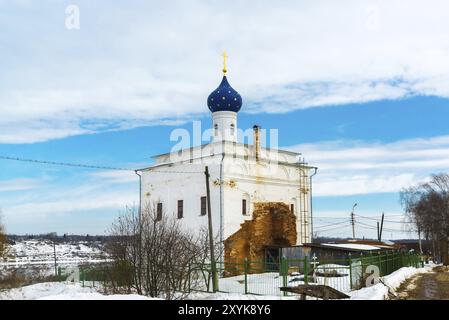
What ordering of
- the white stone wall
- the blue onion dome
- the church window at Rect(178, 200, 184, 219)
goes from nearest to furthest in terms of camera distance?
the white stone wall, the church window at Rect(178, 200, 184, 219), the blue onion dome

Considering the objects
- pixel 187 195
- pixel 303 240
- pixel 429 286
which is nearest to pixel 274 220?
pixel 303 240

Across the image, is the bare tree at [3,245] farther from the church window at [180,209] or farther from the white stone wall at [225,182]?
the church window at [180,209]

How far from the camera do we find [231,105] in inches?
1172

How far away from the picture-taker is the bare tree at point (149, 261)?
18.2 meters

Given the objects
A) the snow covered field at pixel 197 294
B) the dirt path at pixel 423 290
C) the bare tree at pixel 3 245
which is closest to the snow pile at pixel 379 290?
the snow covered field at pixel 197 294

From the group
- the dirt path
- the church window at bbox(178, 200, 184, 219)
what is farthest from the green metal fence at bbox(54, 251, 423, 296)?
the church window at bbox(178, 200, 184, 219)

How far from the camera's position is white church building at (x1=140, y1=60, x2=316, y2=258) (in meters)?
28.0

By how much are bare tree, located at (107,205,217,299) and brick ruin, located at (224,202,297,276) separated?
713 centimetres

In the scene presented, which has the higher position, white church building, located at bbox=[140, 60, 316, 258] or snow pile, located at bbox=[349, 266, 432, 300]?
white church building, located at bbox=[140, 60, 316, 258]

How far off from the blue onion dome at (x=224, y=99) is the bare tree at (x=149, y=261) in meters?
10.7

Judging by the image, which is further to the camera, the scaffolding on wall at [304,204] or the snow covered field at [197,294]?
the scaffolding on wall at [304,204]

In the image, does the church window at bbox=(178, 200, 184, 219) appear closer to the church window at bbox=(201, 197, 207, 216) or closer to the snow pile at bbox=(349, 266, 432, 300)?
the church window at bbox=(201, 197, 207, 216)

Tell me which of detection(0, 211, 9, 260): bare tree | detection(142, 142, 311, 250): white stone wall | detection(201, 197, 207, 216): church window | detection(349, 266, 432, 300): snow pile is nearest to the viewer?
detection(349, 266, 432, 300): snow pile
